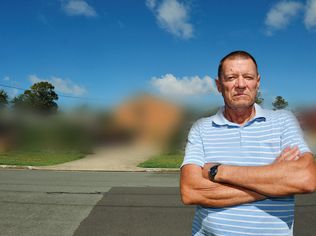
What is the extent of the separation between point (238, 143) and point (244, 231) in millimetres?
456

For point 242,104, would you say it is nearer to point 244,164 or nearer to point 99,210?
point 244,164

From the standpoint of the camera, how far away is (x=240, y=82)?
2.28m

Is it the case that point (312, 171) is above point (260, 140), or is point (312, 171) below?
below

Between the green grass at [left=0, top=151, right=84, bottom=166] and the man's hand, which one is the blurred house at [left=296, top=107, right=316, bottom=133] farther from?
the green grass at [left=0, top=151, right=84, bottom=166]

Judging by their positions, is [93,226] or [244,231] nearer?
[244,231]

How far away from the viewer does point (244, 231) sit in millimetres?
2078

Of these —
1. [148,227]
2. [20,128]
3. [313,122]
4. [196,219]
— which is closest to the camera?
[196,219]

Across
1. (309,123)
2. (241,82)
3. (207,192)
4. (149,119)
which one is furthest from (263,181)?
(149,119)

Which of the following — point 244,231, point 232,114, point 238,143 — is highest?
point 232,114

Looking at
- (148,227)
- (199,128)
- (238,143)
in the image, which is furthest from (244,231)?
(148,227)

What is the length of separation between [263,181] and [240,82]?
0.57m

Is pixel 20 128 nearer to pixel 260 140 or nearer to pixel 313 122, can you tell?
pixel 313 122

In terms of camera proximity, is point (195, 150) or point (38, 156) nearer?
point (195, 150)

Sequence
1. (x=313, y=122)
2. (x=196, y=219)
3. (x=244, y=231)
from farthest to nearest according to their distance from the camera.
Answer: (x=313, y=122) → (x=196, y=219) → (x=244, y=231)
